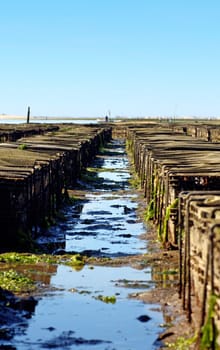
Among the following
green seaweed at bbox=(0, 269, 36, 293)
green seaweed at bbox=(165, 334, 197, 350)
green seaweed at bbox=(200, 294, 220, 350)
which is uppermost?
green seaweed at bbox=(200, 294, 220, 350)

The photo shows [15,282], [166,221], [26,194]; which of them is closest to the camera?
[15,282]

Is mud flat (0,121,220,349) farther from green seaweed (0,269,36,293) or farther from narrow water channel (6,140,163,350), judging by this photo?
green seaweed (0,269,36,293)

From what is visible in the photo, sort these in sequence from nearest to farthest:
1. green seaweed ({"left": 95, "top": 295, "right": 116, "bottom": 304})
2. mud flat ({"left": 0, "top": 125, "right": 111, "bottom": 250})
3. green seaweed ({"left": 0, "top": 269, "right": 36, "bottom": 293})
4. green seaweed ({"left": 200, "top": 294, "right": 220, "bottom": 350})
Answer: green seaweed ({"left": 200, "top": 294, "right": 220, "bottom": 350}), green seaweed ({"left": 95, "top": 295, "right": 116, "bottom": 304}), green seaweed ({"left": 0, "top": 269, "right": 36, "bottom": 293}), mud flat ({"left": 0, "top": 125, "right": 111, "bottom": 250})

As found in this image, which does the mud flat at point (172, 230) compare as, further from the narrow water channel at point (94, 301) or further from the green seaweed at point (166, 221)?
the narrow water channel at point (94, 301)

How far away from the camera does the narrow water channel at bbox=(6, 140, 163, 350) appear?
13.8 m

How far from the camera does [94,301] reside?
650 inches

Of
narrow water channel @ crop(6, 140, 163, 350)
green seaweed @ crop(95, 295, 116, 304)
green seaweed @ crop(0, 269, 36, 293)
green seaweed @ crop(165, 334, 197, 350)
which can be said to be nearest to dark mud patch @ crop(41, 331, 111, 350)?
narrow water channel @ crop(6, 140, 163, 350)

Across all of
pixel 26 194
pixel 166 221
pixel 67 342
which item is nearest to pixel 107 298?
pixel 67 342

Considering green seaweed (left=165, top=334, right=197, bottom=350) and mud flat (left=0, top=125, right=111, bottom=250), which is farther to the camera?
mud flat (left=0, top=125, right=111, bottom=250)

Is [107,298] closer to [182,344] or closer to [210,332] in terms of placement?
[182,344]

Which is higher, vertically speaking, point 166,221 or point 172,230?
point 166,221

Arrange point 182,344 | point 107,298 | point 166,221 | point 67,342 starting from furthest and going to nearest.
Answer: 1. point 166,221
2. point 107,298
3. point 67,342
4. point 182,344

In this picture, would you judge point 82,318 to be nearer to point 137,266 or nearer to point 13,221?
point 137,266

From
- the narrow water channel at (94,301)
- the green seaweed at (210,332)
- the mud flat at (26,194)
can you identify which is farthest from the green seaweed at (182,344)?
the mud flat at (26,194)
